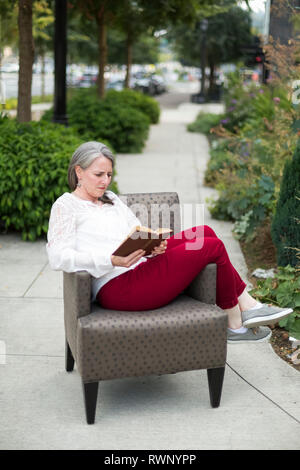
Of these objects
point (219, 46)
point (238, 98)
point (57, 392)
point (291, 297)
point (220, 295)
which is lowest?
point (57, 392)

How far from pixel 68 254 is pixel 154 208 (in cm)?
89

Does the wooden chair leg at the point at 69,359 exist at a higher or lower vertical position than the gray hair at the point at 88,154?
lower

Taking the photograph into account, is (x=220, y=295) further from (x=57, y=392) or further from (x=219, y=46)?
(x=219, y=46)

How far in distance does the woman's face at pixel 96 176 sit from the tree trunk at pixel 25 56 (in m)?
5.36

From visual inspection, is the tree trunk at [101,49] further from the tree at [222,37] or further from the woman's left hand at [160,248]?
the tree at [222,37]

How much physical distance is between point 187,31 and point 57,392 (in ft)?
108

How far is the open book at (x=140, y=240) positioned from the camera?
3.13 metres

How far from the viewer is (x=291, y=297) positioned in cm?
460

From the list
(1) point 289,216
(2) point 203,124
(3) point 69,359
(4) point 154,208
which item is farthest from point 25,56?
(2) point 203,124

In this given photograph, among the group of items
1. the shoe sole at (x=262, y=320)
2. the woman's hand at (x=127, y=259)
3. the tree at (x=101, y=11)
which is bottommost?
the shoe sole at (x=262, y=320)

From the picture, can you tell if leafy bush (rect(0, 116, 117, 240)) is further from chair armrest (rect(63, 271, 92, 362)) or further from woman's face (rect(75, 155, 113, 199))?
chair armrest (rect(63, 271, 92, 362))

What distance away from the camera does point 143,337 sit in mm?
3252

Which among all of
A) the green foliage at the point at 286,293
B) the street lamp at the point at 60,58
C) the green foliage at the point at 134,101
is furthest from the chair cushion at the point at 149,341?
the green foliage at the point at 134,101
